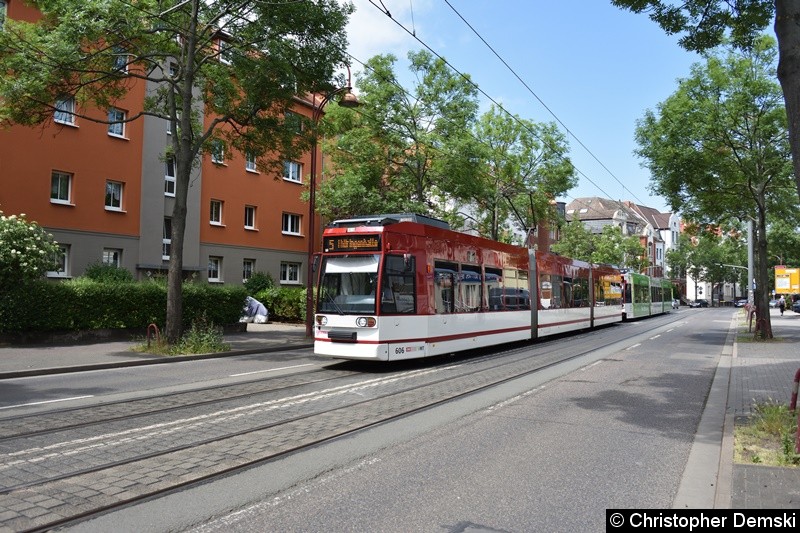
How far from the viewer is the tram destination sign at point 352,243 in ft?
39.1

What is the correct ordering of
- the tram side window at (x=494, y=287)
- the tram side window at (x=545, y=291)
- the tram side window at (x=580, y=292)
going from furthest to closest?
the tram side window at (x=580, y=292), the tram side window at (x=545, y=291), the tram side window at (x=494, y=287)

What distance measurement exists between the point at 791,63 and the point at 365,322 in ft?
26.5

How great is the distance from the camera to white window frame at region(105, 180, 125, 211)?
81.4ft

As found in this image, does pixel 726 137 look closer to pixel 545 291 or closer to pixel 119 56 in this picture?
pixel 545 291

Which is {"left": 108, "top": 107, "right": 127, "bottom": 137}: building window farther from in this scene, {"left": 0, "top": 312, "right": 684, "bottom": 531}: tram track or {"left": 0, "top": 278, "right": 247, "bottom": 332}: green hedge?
{"left": 0, "top": 312, "right": 684, "bottom": 531}: tram track

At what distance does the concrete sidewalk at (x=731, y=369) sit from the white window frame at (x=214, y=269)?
25.1 feet

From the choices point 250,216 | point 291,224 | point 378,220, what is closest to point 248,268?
point 250,216

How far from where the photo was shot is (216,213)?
30.5 meters

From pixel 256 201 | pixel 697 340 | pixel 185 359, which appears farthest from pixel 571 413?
pixel 256 201

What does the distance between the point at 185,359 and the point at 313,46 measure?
357 inches

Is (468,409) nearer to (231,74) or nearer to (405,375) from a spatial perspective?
(405,375)

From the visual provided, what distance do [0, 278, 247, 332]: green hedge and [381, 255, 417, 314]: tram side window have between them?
388 inches

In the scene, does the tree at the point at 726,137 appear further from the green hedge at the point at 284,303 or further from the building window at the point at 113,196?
the building window at the point at 113,196

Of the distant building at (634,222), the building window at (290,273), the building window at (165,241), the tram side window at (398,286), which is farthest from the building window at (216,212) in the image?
the distant building at (634,222)
